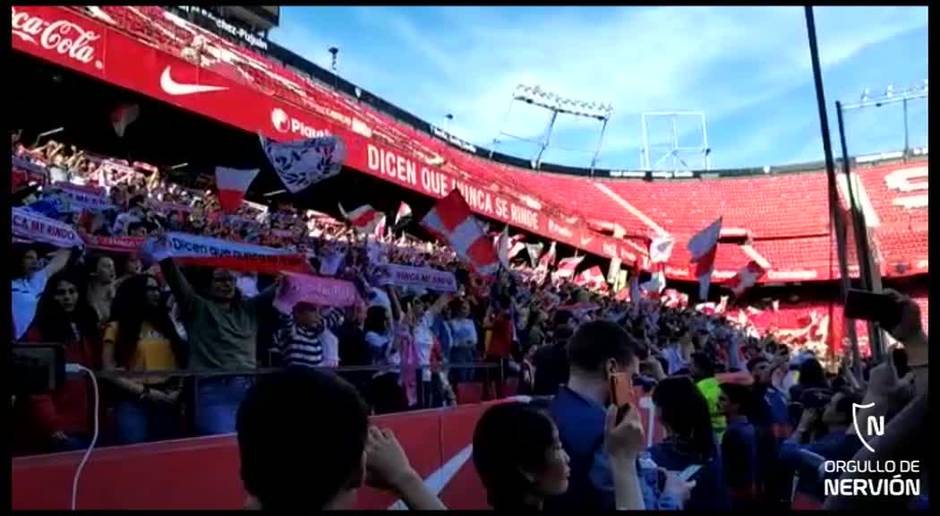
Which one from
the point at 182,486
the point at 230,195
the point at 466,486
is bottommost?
the point at 466,486

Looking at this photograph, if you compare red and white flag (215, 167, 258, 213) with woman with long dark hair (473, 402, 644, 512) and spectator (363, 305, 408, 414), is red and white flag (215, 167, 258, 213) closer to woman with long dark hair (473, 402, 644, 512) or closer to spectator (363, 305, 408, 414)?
spectator (363, 305, 408, 414)

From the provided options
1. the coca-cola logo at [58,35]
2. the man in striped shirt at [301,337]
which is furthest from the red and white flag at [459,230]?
the coca-cola logo at [58,35]

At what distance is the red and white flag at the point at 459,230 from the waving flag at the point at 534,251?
37.4 feet

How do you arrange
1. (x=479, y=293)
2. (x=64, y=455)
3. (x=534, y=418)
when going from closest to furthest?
(x=534, y=418) < (x=64, y=455) < (x=479, y=293)

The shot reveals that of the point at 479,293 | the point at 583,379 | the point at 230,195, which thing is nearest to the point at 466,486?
the point at 583,379

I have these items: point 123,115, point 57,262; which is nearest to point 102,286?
point 57,262

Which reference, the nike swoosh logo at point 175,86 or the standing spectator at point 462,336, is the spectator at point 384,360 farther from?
the nike swoosh logo at point 175,86

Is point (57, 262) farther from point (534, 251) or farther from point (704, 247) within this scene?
point (534, 251)

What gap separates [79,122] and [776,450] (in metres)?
9.83

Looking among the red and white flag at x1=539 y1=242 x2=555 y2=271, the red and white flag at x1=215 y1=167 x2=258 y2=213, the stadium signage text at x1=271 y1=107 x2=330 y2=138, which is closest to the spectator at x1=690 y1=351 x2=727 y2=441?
the red and white flag at x1=215 y1=167 x2=258 y2=213

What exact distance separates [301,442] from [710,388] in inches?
174

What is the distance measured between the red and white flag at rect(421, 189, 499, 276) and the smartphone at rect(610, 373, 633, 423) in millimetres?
6304

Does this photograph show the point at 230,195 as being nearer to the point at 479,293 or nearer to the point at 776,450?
the point at 479,293

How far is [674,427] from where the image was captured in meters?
3.95
